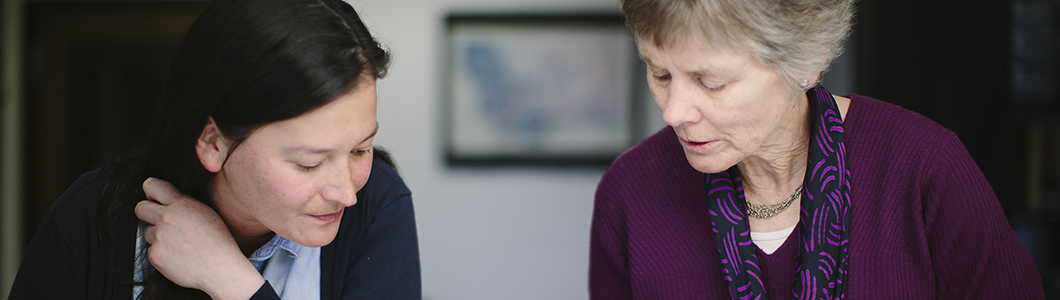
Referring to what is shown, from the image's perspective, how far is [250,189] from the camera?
3.49 feet

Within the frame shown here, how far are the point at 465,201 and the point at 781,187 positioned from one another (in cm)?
192

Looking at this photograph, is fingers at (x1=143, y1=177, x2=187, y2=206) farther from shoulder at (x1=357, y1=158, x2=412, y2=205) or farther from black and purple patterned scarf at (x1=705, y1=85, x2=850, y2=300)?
black and purple patterned scarf at (x1=705, y1=85, x2=850, y2=300)

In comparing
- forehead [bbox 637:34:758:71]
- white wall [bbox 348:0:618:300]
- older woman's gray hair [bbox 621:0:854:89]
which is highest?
older woman's gray hair [bbox 621:0:854:89]

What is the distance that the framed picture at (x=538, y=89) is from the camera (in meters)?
2.87

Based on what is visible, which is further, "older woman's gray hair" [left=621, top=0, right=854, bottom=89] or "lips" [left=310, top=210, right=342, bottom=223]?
"lips" [left=310, top=210, right=342, bottom=223]

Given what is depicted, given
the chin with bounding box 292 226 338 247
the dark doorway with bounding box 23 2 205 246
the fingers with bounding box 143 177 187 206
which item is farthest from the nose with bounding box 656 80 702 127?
the dark doorway with bounding box 23 2 205 246

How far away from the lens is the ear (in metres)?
1.06

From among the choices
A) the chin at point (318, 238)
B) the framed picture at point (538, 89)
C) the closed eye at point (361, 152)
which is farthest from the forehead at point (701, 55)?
the framed picture at point (538, 89)

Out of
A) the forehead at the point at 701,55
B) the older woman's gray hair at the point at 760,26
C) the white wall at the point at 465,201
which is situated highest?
the older woman's gray hair at the point at 760,26

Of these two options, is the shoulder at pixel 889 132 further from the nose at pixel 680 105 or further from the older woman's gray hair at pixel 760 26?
the nose at pixel 680 105

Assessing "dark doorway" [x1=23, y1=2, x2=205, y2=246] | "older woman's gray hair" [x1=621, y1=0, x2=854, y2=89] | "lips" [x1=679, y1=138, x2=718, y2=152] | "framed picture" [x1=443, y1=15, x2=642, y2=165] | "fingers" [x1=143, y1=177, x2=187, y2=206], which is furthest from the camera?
"dark doorway" [x1=23, y1=2, x2=205, y2=246]

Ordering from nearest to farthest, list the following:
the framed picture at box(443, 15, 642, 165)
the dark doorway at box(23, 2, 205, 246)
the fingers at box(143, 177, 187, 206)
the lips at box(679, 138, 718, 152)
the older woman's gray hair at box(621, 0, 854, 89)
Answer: the older woman's gray hair at box(621, 0, 854, 89)
the lips at box(679, 138, 718, 152)
the fingers at box(143, 177, 187, 206)
the framed picture at box(443, 15, 642, 165)
the dark doorway at box(23, 2, 205, 246)

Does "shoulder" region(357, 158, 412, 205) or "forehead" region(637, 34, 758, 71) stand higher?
"forehead" region(637, 34, 758, 71)

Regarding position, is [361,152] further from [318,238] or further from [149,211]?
[149,211]
